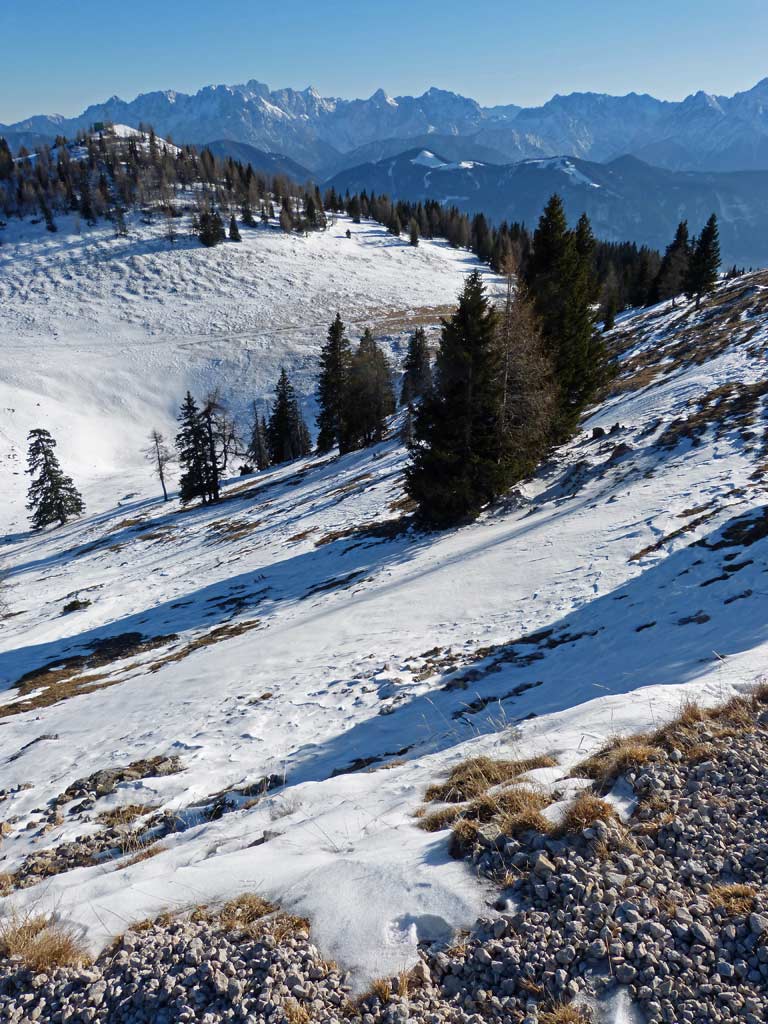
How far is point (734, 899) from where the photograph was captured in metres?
3.55

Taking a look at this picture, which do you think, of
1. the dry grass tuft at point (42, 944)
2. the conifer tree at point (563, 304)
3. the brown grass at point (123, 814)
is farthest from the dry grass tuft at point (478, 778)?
the conifer tree at point (563, 304)

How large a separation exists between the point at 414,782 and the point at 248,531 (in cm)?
2779

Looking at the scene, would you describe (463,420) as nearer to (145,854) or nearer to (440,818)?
(440,818)

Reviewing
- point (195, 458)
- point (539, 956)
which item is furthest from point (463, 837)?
point (195, 458)

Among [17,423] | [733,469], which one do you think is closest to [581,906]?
[733,469]

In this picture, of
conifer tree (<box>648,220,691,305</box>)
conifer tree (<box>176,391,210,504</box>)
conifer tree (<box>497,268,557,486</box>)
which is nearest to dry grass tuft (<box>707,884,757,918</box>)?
conifer tree (<box>497,268,557,486</box>)

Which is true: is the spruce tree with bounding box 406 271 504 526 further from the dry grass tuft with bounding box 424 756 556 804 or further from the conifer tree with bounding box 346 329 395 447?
the conifer tree with bounding box 346 329 395 447

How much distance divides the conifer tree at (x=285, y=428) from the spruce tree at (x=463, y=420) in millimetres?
42224

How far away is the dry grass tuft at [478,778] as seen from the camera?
18.0 ft

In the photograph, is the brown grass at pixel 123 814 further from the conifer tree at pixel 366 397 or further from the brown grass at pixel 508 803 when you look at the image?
the conifer tree at pixel 366 397

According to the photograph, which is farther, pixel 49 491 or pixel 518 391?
pixel 49 491

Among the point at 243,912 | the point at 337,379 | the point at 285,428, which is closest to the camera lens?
the point at 243,912

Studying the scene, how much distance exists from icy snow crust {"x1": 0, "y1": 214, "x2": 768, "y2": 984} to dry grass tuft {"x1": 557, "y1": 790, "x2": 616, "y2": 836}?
58 centimetres

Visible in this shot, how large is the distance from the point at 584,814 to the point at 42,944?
4.24m
